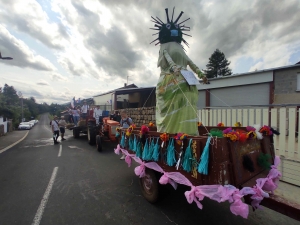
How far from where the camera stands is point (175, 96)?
2.92m

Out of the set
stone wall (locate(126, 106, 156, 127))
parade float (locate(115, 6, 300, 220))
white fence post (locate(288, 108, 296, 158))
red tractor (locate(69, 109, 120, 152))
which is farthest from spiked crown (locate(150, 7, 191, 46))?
stone wall (locate(126, 106, 156, 127))

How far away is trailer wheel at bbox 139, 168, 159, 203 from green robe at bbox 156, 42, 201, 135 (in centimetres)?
83

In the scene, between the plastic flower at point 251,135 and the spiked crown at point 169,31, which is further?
the spiked crown at point 169,31

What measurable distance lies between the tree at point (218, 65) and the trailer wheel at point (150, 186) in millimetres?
32852

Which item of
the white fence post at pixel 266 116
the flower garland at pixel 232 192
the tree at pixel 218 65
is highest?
the tree at pixel 218 65

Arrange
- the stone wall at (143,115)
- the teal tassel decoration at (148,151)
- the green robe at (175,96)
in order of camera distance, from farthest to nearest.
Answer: the stone wall at (143,115) < the green robe at (175,96) < the teal tassel decoration at (148,151)

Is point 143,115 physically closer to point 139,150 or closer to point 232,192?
point 139,150

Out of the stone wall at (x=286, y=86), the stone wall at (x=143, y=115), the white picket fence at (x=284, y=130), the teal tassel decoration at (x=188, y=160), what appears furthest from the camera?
the stone wall at (x=143, y=115)

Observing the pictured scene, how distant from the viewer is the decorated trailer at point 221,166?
171 cm

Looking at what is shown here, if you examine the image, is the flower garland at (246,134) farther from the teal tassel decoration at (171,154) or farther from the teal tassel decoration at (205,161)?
the teal tassel decoration at (171,154)

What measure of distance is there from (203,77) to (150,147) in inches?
63.5

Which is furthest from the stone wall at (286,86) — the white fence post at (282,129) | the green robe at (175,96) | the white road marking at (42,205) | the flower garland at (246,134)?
the white road marking at (42,205)

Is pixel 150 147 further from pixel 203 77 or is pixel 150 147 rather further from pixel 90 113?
pixel 90 113

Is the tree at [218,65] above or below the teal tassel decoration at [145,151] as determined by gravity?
above
